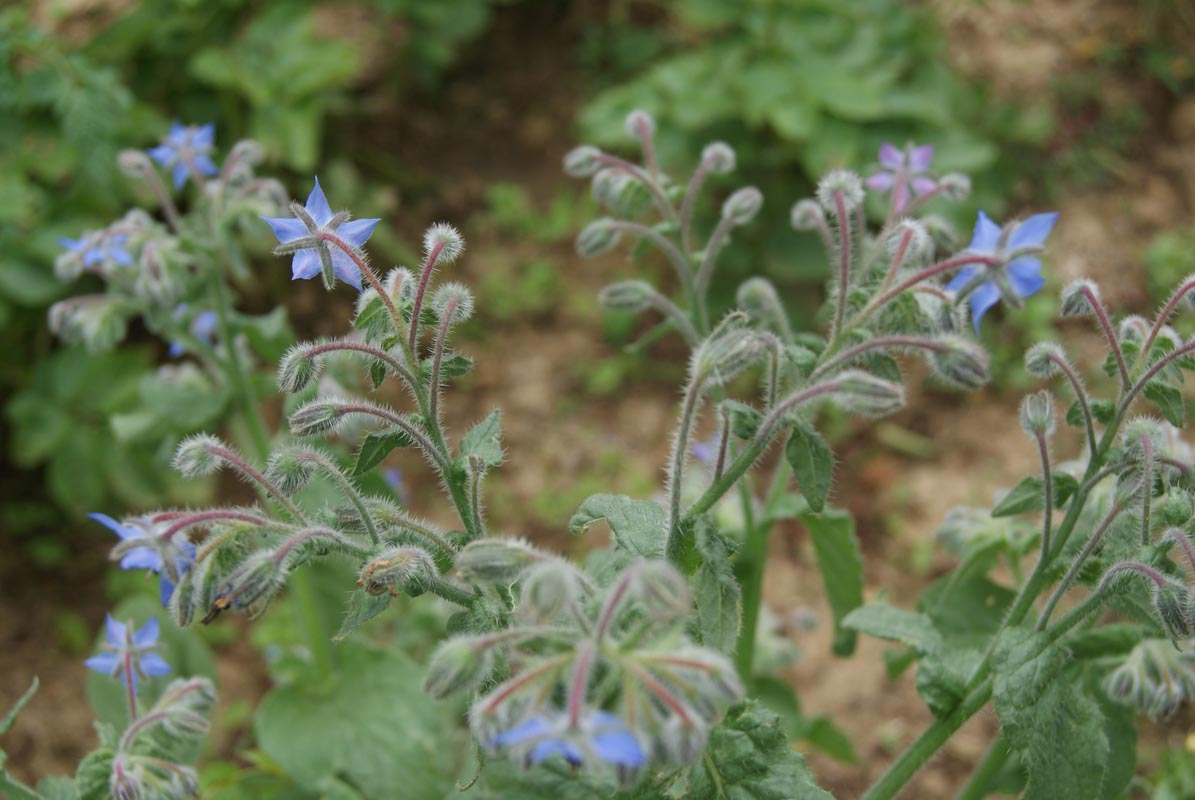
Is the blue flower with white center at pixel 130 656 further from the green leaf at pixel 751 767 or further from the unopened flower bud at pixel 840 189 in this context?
the unopened flower bud at pixel 840 189

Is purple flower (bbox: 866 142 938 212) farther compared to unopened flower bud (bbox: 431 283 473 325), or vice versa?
purple flower (bbox: 866 142 938 212)

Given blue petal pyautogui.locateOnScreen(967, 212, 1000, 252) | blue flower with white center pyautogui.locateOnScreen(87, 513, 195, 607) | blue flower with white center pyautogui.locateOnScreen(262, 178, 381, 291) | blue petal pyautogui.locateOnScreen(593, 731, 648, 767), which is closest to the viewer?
blue petal pyautogui.locateOnScreen(593, 731, 648, 767)

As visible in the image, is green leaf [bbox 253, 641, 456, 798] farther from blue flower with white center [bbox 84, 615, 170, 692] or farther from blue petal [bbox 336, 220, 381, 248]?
blue petal [bbox 336, 220, 381, 248]

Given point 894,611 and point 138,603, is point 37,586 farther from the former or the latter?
point 894,611

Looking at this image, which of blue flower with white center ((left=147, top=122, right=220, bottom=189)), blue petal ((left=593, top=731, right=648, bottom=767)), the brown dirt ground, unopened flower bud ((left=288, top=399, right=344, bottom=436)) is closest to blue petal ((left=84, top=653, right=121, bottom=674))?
unopened flower bud ((left=288, top=399, right=344, bottom=436))

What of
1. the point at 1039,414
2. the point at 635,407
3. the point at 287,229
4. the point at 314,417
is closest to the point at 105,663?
the point at 314,417
